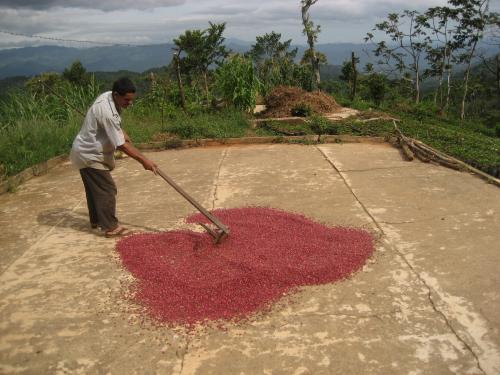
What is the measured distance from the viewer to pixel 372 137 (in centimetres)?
830

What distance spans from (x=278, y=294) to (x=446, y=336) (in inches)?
43.9

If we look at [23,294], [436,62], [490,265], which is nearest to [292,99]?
[490,265]

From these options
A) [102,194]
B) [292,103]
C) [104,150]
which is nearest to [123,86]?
[104,150]

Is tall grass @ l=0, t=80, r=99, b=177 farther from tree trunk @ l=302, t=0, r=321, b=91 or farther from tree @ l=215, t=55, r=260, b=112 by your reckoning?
tree trunk @ l=302, t=0, r=321, b=91

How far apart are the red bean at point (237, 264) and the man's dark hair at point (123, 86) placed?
135cm

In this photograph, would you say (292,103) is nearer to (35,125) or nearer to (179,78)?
(179,78)

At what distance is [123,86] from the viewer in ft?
13.1

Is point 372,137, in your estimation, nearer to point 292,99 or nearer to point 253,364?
point 292,99

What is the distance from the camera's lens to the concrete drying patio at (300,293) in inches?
102

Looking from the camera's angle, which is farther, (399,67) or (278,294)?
(399,67)

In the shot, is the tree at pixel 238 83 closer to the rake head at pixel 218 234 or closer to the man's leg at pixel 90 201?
the man's leg at pixel 90 201

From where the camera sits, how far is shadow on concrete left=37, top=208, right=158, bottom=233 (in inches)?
183

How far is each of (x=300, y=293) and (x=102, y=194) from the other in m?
2.19

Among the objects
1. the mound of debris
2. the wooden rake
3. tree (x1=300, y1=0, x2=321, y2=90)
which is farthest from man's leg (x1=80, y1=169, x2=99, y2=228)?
tree (x1=300, y1=0, x2=321, y2=90)
